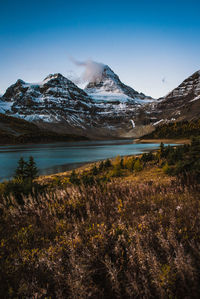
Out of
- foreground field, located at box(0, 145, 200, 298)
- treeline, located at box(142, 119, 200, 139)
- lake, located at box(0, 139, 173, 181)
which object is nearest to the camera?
foreground field, located at box(0, 145, 200, 298)

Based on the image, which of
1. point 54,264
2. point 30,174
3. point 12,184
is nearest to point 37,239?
point 54,264

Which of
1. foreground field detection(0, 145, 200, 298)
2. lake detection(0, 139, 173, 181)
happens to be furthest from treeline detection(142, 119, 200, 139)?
foreground field detection(0, 145, 200, 298)

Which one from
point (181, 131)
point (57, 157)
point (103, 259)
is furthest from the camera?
point (181, 131)

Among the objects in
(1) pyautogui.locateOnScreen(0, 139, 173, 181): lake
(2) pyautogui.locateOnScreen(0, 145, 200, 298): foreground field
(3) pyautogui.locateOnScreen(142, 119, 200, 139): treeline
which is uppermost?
(3) pyautogui.locateOnScreen(142, 119, 200, 139): treeline

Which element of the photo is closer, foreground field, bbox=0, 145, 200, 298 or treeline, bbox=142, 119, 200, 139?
foreground field, bbox=0, 145, 200, 298

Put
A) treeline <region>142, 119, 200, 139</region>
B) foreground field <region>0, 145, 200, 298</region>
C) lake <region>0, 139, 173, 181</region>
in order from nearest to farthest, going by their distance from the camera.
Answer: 1. foreground field <region>0, 145, 200, 298</region>
2. lake <region>0, 139, 173, 181</region>
3. treeline <region>142, 119, 200, 139</region>

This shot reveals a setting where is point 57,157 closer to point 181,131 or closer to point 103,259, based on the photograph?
point 103,259

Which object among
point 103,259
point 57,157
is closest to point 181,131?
point 57,157

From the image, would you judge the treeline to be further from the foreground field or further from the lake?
the foreground field

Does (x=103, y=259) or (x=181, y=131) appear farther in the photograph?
(x=181, y=131)

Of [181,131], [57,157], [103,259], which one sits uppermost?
[181,131]

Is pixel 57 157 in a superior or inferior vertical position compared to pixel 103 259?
inferior

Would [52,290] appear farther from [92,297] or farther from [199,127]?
[199,127]

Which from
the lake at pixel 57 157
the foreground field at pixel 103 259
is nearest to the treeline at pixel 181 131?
the lake at pixel 57 157
